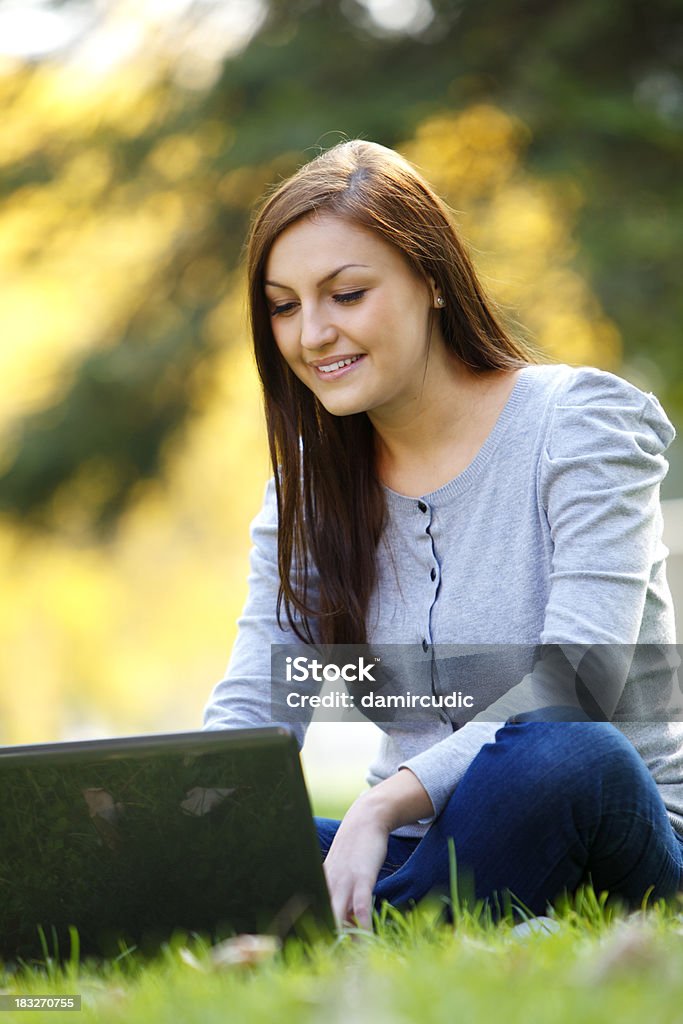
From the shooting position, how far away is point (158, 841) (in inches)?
60.9

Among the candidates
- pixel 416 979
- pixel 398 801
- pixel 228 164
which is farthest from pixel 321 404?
pixel 228 164

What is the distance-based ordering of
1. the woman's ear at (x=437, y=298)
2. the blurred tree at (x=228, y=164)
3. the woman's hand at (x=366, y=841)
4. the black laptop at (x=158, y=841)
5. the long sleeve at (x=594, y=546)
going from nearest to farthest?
the black laptop at (x=158, y=841), the woman's hand at (x=366, y=841), the long sleeve at (x=594, y=546), the woman's ear at (x=437, y=298), the blurred tree at (x=228, y=164)

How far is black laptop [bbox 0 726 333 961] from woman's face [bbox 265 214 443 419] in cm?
93

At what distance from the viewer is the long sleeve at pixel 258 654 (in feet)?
7.49

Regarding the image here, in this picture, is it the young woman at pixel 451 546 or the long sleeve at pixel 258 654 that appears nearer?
the young woman at pixel 451 546

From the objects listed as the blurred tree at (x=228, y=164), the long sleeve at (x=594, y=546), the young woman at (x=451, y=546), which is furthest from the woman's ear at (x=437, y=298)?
the blurred tree at (x=228, y=164)

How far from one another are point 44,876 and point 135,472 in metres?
6.48

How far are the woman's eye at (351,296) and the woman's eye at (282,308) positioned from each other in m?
0.09

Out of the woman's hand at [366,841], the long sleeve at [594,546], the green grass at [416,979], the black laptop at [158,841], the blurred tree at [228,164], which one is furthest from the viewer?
the blurred tree at [228,164]

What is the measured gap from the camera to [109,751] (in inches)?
59.0

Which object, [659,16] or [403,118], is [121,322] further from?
[659,16]

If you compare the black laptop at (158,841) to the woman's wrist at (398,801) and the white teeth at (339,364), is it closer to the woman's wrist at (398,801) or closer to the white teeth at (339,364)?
the woman's wrist at (398,801)

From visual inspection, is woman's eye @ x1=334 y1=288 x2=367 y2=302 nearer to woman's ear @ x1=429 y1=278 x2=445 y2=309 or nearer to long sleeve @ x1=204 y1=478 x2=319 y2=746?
woman's ear @ x1=429 y1=278 x2=445 y2=309

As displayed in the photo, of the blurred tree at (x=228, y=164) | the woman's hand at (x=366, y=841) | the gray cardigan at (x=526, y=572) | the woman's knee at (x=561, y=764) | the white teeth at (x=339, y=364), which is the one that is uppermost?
the blurred tree at (x=228, y=164)
